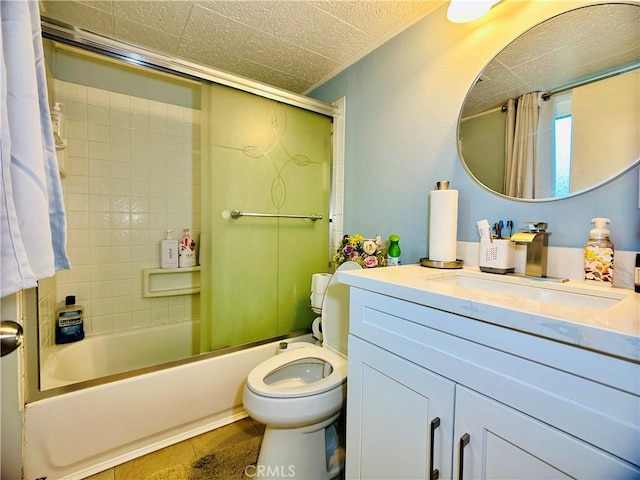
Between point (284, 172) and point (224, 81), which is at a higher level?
point (224, 81)

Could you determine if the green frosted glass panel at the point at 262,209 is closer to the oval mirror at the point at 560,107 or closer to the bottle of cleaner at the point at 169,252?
the bottle of cleaner at the point at 169,252

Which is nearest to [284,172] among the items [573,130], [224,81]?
[224,81]

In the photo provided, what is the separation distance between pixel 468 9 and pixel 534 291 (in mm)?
1026

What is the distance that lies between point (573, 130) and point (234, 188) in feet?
4.60

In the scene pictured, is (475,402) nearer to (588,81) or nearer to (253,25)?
(588,81)

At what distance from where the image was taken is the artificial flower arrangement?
4.57 ft

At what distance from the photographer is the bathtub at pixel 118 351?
148 cm

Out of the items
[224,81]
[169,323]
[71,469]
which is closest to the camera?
[71,469]

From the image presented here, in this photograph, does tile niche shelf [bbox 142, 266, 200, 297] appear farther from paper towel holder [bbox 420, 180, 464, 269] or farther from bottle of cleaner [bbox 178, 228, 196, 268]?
paper towel holder [bbox 420, 180, 464, 269]

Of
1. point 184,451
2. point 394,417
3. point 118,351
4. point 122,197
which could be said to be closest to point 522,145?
point 394,417

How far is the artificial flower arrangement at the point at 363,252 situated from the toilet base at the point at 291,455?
667 mm

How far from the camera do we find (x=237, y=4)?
1.29 meters

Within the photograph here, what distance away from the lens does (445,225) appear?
1.13m

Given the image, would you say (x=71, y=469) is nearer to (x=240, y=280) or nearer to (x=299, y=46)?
(x=240, y=280)
